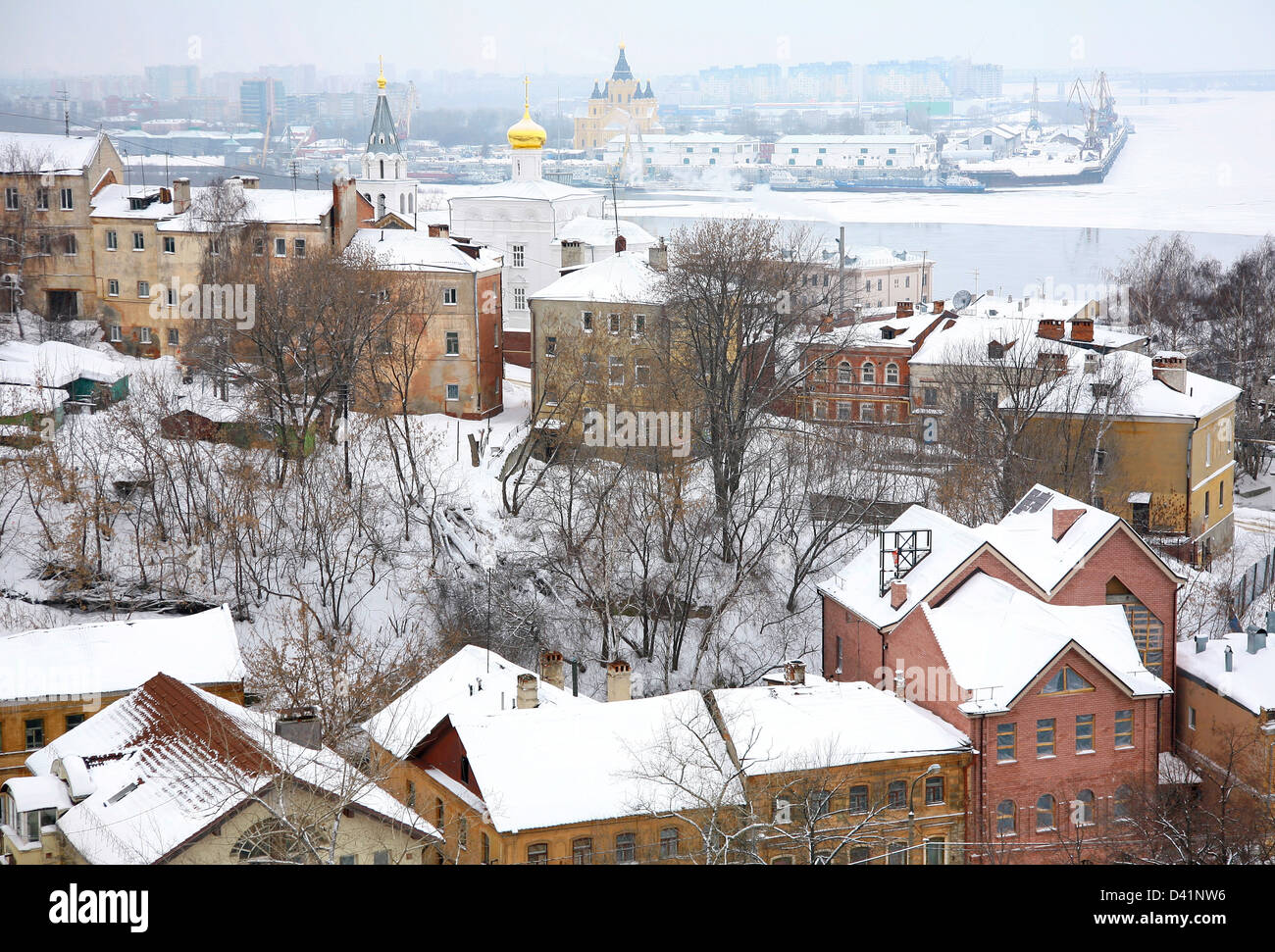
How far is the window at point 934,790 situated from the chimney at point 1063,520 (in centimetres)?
480

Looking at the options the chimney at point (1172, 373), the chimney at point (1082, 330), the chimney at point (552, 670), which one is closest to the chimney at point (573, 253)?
the chimney at point (1082, 330)

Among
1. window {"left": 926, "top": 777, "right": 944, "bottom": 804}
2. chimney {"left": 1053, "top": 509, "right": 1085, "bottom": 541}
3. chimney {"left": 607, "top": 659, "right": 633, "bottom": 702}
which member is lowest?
window {"left": 926, "top": 777, "right": 944, "bottom": 804}

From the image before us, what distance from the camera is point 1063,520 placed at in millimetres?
18797

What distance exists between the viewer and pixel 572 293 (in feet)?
93.1

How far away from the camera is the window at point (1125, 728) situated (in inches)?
Result: 640

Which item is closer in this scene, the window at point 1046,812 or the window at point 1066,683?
the window at point 1046,812

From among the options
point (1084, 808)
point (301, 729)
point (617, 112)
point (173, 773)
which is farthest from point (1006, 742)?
point (617, 112)

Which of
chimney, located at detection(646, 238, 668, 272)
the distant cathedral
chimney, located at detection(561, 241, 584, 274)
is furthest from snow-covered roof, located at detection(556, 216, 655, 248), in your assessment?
the distant cathedral

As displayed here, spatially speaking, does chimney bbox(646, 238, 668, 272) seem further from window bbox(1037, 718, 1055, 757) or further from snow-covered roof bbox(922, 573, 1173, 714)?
window bbox(1037, 718, 1055, 757)

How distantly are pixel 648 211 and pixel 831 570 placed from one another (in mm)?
41539

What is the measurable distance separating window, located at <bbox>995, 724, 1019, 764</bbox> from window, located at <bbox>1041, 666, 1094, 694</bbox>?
0.62 m

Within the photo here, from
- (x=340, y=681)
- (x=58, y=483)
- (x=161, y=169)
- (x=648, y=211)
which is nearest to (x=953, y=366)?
(x=340, y=681)

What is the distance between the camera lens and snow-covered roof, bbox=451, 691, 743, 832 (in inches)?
519

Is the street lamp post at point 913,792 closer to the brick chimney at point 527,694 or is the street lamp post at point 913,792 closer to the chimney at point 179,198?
the brick chimney at point 527,694
